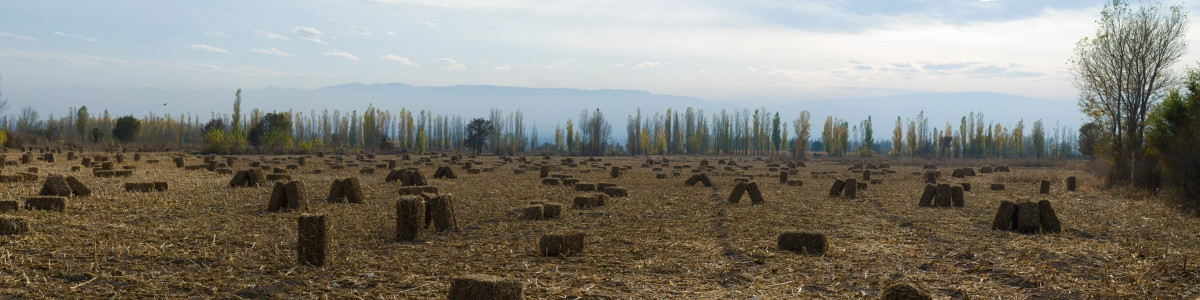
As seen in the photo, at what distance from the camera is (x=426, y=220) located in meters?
14.6

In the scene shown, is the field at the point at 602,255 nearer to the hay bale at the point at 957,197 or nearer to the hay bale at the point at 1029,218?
the hay bale at the point at 1029,218

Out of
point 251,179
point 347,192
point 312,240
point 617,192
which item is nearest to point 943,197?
point 617,192

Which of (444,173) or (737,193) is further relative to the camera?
(444,173)

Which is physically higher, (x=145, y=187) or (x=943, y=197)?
(x=145, y=187)

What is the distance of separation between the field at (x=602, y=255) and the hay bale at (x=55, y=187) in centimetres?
98

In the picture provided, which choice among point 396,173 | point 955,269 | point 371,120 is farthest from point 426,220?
point 371,120

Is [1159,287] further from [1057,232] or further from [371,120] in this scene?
[371,120]

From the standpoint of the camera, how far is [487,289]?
7289 millimetres

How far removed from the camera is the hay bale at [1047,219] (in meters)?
15.4

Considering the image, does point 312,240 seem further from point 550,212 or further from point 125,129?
point 125,129

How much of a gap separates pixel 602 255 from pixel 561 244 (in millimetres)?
697

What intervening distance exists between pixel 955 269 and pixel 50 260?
12.0m

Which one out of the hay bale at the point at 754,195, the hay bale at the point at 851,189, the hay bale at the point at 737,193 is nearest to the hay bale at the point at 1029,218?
the hay bale at the point at 754,195

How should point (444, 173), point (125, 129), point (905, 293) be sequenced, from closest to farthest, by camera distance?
1. point (905, 293)
2. point (444, 173)
3. point (125, 129)
